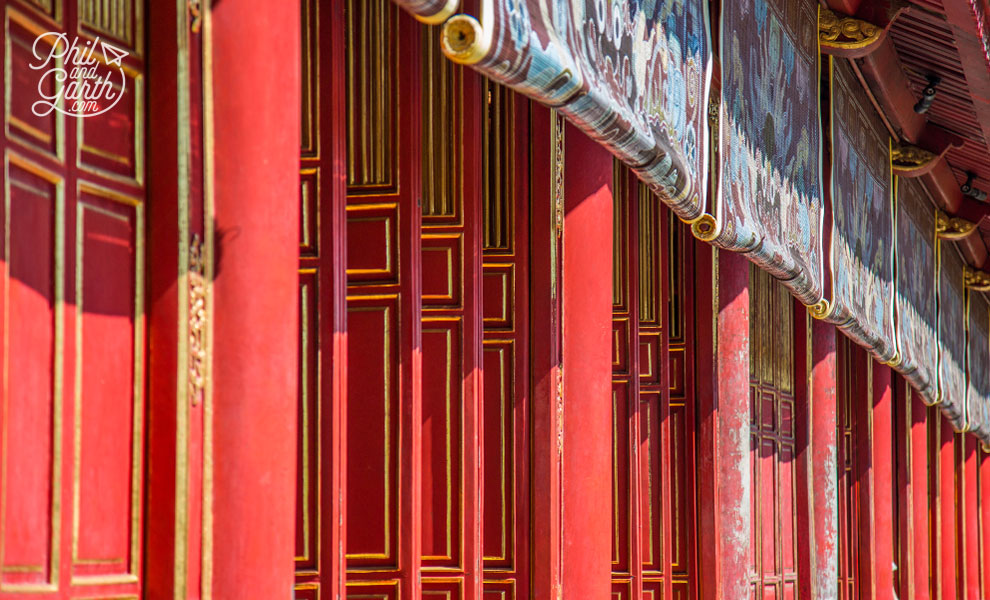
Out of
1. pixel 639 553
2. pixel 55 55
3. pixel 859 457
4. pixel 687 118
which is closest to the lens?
pixel 55 55

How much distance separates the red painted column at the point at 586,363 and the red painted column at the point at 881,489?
20.9ft

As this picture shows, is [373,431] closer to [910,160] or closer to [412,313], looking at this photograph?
[412,313]

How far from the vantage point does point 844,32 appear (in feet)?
25.9

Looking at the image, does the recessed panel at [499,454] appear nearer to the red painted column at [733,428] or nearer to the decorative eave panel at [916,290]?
the red painted column at [733,428]

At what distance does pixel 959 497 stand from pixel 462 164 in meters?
13.7

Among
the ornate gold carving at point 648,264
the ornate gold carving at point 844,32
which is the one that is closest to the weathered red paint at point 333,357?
the ornate gold carving at point 648,264

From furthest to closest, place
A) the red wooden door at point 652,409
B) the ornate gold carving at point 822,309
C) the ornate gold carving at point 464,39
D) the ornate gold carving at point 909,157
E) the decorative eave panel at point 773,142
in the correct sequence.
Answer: the ornate gold carving at point 909,157 < the ornate gold carving at point 822,309 < the red wooden door at point 652,409 < the decorative eave panel at point 773,142 < the ornate gold carving at point 464,39

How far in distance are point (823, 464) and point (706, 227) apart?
385 centimetres

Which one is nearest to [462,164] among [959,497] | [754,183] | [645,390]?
[754,183]

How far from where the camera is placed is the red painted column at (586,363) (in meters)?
4.77

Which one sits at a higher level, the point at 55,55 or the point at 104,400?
the point at 55,55

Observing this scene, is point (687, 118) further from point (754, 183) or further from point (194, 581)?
point (194, 581)

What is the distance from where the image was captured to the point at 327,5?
14.3 ft

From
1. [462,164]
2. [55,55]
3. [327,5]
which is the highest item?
[327,5]
